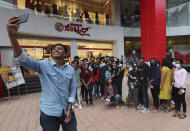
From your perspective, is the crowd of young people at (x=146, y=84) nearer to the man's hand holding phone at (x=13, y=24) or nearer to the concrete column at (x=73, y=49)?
the man's hand holding phone at (x=13, y=24)

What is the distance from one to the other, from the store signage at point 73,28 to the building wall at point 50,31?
9.6 inches

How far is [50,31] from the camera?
9289mm

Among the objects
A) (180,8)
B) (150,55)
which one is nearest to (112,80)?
(150,55)

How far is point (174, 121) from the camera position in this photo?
3127 mm

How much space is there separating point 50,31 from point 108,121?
27.7 feet

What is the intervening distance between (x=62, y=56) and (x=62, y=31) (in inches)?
363

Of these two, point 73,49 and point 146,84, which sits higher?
point 73,49

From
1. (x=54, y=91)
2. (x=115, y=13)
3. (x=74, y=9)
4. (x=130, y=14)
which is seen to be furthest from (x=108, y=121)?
(x=130, y=14)

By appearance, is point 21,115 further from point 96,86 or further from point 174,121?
point 174,121

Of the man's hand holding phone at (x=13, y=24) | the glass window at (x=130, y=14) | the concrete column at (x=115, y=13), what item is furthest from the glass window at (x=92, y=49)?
the man's hand holding phone at (x=13, y=24)

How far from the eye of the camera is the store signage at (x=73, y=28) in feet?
31.7

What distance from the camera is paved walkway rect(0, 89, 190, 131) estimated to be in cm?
288

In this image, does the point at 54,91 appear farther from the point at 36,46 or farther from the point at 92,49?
the point at 92,49

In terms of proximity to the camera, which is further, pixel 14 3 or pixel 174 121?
pixel 14 3
